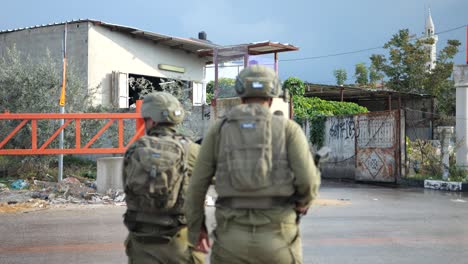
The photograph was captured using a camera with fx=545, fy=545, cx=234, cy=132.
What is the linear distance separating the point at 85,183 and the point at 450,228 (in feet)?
27.1

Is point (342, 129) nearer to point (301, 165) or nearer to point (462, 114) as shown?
point (462, 114)

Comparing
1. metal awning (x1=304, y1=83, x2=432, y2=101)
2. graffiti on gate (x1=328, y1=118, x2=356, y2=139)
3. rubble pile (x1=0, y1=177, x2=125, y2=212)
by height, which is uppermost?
metal awning (x1=304, y1=83, x2=432, y2=101)

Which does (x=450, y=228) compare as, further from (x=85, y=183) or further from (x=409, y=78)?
(x=409, y=78)

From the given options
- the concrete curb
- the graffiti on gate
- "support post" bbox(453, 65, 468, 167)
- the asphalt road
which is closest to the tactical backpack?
the asphalt road

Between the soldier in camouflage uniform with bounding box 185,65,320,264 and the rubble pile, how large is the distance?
8.23 meters

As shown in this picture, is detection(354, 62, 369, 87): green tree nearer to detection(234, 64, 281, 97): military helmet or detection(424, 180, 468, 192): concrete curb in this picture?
detection(424, 180, 468, 192): concrete curb

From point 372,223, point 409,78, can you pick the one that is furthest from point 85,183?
point 409,78

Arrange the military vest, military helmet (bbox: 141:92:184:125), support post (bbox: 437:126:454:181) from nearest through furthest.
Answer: the military vest
military helmet (bbox: 141:92:184:125)
support post (bbox: 437:126:454:181)

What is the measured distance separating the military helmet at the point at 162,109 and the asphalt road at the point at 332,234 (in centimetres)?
305

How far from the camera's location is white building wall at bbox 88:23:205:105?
20203 mm

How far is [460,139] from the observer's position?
15.9 meters

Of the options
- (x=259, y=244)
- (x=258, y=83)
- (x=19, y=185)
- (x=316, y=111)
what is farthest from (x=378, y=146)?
(x=259, y=244)

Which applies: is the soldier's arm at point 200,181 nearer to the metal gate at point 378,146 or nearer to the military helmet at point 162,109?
the military helmet at point 162,109

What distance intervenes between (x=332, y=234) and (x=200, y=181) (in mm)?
5012
